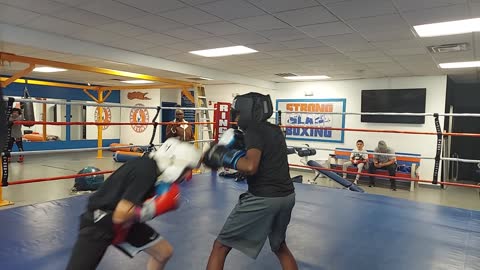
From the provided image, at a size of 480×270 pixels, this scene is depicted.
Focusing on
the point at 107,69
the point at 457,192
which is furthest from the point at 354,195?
the point at 107,69

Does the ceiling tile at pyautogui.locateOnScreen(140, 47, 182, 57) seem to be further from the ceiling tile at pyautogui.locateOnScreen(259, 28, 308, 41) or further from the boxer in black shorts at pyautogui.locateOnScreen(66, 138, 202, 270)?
the boxer in black shorts at pyautogui.locateOnScreen(66, 138, 202, 270)

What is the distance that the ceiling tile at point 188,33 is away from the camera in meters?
4.10

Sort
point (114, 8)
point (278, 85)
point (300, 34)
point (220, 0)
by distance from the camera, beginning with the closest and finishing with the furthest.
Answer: point (220, 0)
point (114, 8)
point (300, 34)
point (278, 85)

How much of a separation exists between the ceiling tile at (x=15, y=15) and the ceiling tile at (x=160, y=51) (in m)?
1.75

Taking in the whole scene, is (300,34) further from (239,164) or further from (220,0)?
(239,164)

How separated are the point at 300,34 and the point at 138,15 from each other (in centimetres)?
187

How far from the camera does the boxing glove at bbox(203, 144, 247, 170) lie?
1600 mm

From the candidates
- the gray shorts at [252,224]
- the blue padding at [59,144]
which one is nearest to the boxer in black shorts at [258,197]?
the gray shorts at [252,224]

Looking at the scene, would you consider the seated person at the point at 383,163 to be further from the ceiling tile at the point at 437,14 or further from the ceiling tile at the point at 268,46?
the ceiling tile at the point at 437,14

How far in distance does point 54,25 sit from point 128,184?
3675 millimetres

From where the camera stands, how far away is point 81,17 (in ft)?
12.1

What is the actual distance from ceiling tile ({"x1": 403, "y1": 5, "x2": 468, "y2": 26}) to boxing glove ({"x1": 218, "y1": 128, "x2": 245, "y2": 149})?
2.43m

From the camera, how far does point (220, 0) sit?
305 centimetres

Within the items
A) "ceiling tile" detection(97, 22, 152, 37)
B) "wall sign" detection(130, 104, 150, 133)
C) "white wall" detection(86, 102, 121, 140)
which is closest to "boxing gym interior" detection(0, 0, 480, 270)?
"ceiling tile" detection(97, 22, 152, 37)
